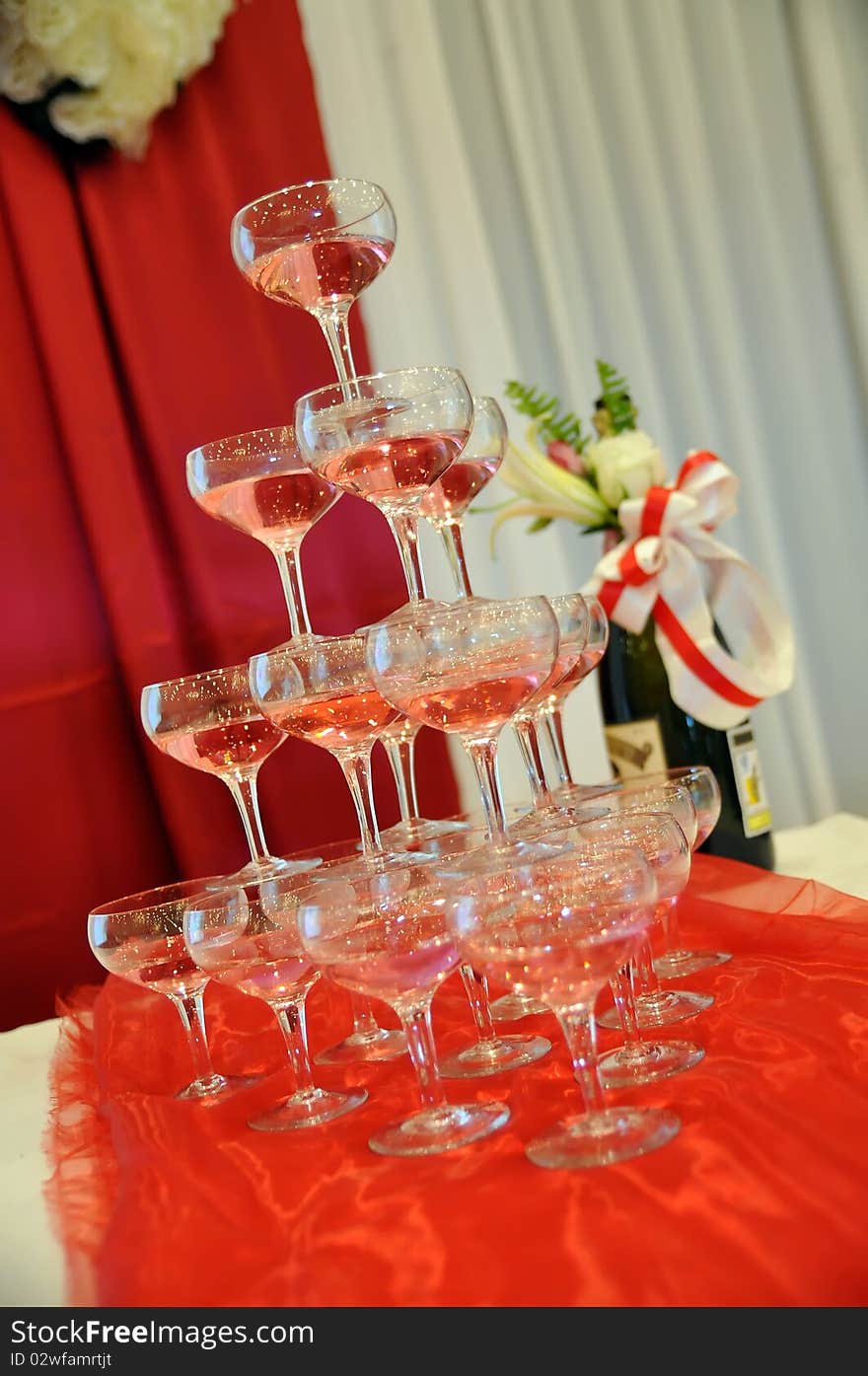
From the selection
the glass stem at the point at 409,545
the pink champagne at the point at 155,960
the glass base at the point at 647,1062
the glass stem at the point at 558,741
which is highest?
the glass stem at the point at 409,545

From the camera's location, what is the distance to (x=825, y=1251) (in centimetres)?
55

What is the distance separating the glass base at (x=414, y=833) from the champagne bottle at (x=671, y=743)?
1.82 feet

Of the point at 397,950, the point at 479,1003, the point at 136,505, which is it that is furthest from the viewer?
the point at 136,505

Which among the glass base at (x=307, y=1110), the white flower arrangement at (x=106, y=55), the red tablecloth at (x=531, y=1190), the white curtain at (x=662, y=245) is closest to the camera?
the red tablecloth at (x=531, y=1190)

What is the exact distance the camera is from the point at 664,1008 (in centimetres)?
97

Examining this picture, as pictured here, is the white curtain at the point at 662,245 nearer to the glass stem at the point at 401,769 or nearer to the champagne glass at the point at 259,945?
the glass stem at the point at 401,769

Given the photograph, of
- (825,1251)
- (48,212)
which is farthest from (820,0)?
(825,1251)

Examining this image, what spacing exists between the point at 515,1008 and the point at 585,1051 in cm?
39

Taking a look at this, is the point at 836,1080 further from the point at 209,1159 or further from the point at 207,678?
the point at 207,678

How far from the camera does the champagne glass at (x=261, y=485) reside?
102 cm

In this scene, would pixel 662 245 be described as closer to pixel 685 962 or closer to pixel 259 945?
pixel 685 962

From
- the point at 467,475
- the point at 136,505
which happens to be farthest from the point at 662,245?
the point at 467,475

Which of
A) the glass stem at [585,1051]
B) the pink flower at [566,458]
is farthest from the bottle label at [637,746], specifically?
the glass stem at [585,1051]
